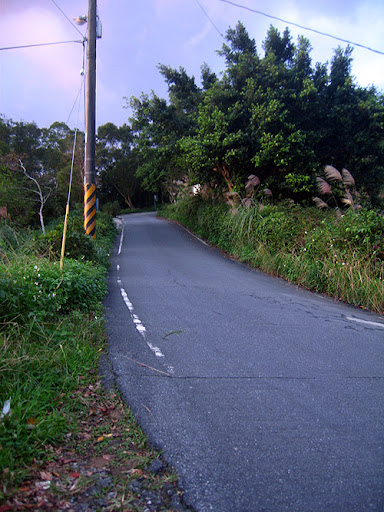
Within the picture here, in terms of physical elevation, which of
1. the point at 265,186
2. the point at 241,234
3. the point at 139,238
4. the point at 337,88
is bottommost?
the point at 139,238

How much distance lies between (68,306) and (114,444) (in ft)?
11.4

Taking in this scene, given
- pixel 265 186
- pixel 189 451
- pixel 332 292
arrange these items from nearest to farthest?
pixel 189 451 → pixel 332 292 → pixel 265 186

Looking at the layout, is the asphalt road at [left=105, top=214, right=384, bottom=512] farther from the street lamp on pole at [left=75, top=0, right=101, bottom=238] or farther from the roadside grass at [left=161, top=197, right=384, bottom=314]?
the street lamp on pole at [left=75, top=0, right=101, bottom=238]

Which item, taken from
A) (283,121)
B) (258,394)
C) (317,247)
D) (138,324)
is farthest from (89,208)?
(258,394)

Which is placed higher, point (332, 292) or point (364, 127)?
point (364, 127)

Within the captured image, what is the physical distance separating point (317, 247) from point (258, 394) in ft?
23.6

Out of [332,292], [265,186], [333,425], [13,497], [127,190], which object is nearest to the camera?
[13,497]

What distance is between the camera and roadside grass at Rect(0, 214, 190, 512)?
8.53 feet

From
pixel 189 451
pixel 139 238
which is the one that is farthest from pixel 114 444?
pixel 139 238

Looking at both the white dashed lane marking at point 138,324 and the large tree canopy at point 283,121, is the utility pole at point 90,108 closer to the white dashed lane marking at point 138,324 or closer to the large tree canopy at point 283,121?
the white dashed lane marking at point 138,324

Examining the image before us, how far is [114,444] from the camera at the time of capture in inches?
126

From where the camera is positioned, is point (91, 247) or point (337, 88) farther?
point (337, 88)

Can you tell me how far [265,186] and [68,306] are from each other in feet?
45.3

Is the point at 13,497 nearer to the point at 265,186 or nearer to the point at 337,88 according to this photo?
the point at 265,186
